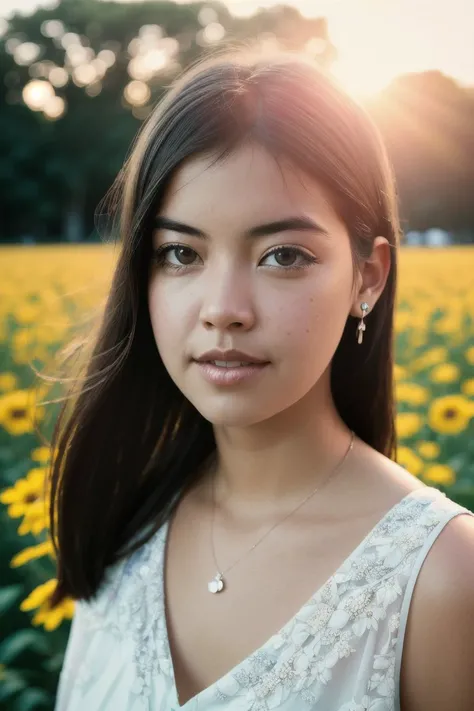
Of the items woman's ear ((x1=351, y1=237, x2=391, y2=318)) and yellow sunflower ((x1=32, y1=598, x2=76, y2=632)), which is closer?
woman's ear ((x1=351, y1=237, x2=391, y2=318))

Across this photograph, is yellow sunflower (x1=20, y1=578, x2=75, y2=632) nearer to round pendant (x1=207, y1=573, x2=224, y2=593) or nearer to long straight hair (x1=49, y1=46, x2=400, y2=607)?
long straight hair (x1=49, y1=46, x2=400, y2=607)

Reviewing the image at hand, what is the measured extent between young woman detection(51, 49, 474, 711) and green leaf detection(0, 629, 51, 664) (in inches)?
20.9

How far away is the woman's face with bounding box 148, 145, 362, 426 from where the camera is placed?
128cm

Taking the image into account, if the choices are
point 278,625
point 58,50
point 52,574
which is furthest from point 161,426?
point 58,50

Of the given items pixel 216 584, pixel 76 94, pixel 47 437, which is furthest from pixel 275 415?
pixel 76 94

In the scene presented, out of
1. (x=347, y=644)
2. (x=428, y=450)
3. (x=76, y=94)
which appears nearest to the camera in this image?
(x=347, y=644)

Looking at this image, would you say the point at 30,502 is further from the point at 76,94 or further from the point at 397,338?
the point at 76,94

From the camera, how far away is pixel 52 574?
8.25 ft

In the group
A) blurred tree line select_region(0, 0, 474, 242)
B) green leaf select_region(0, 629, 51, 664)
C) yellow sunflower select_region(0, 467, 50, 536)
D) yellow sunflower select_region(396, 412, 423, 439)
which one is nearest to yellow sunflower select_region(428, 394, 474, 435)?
yellow sunflower select_region(396, 412, 423, 439)

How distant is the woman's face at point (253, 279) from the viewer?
4.20 feet

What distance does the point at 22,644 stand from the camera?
7.25 feet

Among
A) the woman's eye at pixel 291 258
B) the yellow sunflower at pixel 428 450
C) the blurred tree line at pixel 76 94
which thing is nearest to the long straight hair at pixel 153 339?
the woman's eye at pixel 291 258

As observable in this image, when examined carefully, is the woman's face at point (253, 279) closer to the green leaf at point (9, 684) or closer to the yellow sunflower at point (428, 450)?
the green leaf at point (9, 684)

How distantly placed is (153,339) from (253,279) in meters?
0.46
